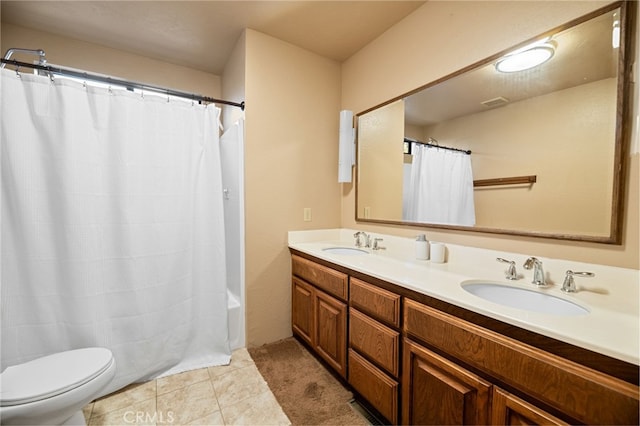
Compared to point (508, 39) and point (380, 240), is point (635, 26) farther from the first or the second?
point (380, 240)

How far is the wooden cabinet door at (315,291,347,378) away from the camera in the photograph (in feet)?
5.40

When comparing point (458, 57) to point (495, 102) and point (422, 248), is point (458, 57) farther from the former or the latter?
point (422, 248)

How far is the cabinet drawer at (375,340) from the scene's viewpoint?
129cm

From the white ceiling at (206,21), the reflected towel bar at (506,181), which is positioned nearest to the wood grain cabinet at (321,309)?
the reflected towel bar at (506,181)

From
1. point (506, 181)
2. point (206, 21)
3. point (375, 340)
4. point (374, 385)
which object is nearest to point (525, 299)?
point (506, 181)

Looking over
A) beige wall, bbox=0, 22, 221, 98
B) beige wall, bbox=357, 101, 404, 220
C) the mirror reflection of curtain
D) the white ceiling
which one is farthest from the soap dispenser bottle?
beige wall, bbox=0, 22, 221, 98

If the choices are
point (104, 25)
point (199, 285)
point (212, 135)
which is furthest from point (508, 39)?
point (104, 25)

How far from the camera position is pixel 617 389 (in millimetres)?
667

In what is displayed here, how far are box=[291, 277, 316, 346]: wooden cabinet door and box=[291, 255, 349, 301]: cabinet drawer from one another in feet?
0.25

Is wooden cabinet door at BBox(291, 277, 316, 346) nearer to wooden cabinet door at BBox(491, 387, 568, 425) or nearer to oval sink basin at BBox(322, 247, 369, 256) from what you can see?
oval sink basin at BBox(322, 247, 369, 256)

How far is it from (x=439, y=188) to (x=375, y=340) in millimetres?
1021

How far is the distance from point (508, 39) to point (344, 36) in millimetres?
1216

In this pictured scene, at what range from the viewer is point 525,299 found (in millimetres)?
1181

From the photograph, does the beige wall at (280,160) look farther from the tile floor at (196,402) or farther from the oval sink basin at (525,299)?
the oval sink basin at (525,299)
